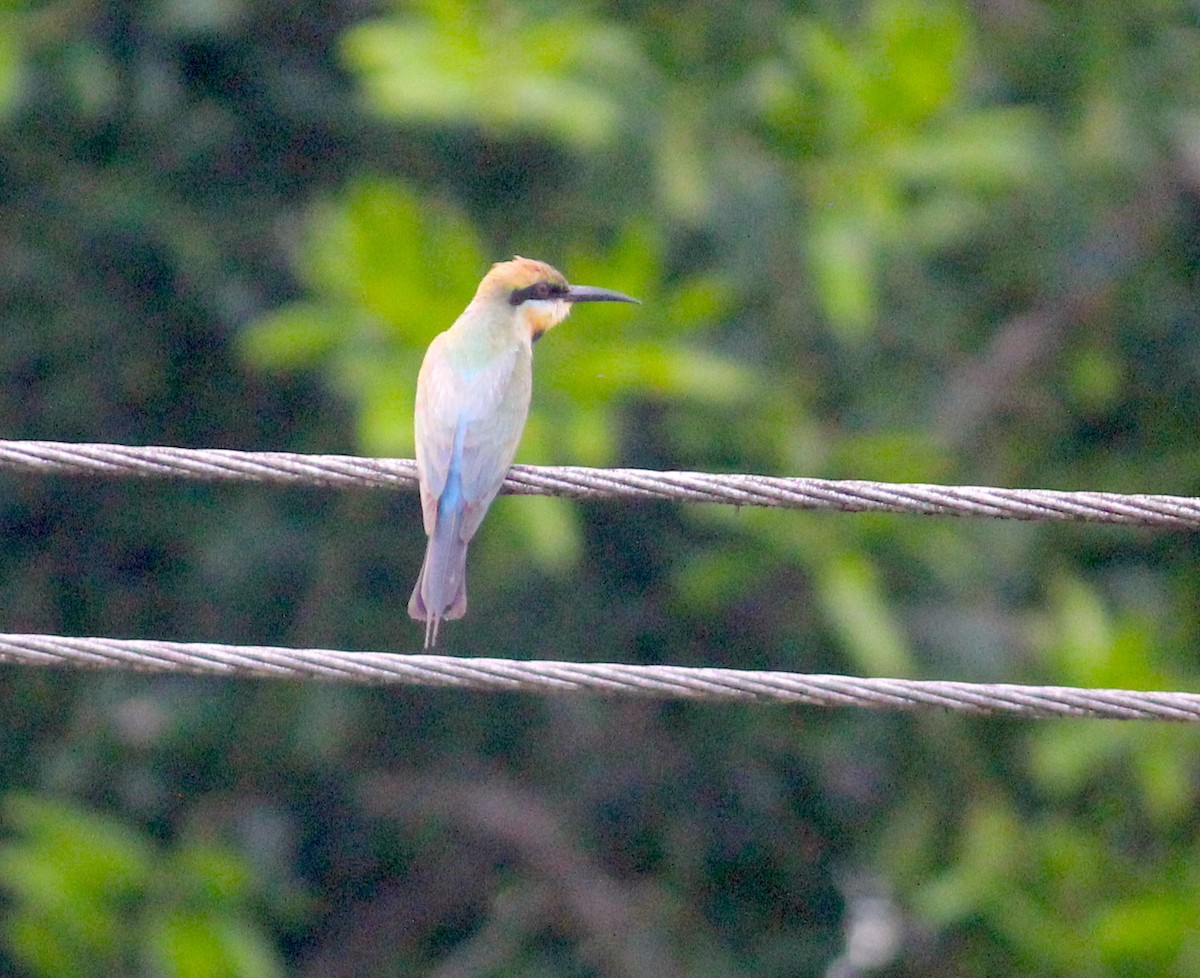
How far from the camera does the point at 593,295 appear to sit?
18.4 feet

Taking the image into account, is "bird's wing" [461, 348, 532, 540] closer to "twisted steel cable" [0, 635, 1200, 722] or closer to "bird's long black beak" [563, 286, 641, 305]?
"bird's long black beak" [563, 286, 641, 305]

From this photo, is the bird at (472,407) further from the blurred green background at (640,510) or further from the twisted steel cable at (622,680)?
the twisted steel cable at (622,680)

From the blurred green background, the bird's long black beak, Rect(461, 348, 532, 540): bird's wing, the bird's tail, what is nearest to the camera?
the bird's tail

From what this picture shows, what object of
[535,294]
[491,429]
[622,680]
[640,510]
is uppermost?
[535,294]

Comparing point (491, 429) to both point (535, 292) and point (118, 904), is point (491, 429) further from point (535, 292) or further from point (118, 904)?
point (118, 904)

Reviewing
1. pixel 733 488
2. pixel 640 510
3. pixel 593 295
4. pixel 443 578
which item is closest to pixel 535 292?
pixel 593 295

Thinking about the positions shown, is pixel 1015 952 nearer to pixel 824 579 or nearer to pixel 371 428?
pixel 824 579

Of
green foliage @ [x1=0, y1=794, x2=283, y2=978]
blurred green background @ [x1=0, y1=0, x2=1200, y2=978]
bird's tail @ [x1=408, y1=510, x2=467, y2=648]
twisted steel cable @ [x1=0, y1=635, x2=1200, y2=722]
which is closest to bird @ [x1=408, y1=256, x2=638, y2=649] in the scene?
bird's tail @ [x1=408, y1=510, x2=467, y2=648]

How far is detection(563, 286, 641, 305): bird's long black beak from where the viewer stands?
5.58 metres

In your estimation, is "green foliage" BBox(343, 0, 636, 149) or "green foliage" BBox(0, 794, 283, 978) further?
"green foliage" BBox(0, 794, 283, 978)

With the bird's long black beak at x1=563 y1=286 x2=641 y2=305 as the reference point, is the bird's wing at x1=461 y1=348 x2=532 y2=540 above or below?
below

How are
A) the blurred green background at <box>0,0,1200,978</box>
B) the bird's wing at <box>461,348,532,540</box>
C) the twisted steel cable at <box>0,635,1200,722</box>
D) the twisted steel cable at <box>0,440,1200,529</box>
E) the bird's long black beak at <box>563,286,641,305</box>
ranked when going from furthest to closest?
1. the blurred green background at <box>0,0,1200,978</box>
2. the bird's long black beak at <box>563,286,641,305</box>
3. the bird's wing at <box>461,348,532,540</box>
4. the twisted steel cable at <box>0,440,1200,529</box>
5. the twisted steel cable at <box>0,635,1200,722</box>

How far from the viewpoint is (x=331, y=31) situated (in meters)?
7.70

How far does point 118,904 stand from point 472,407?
3.12 meters
